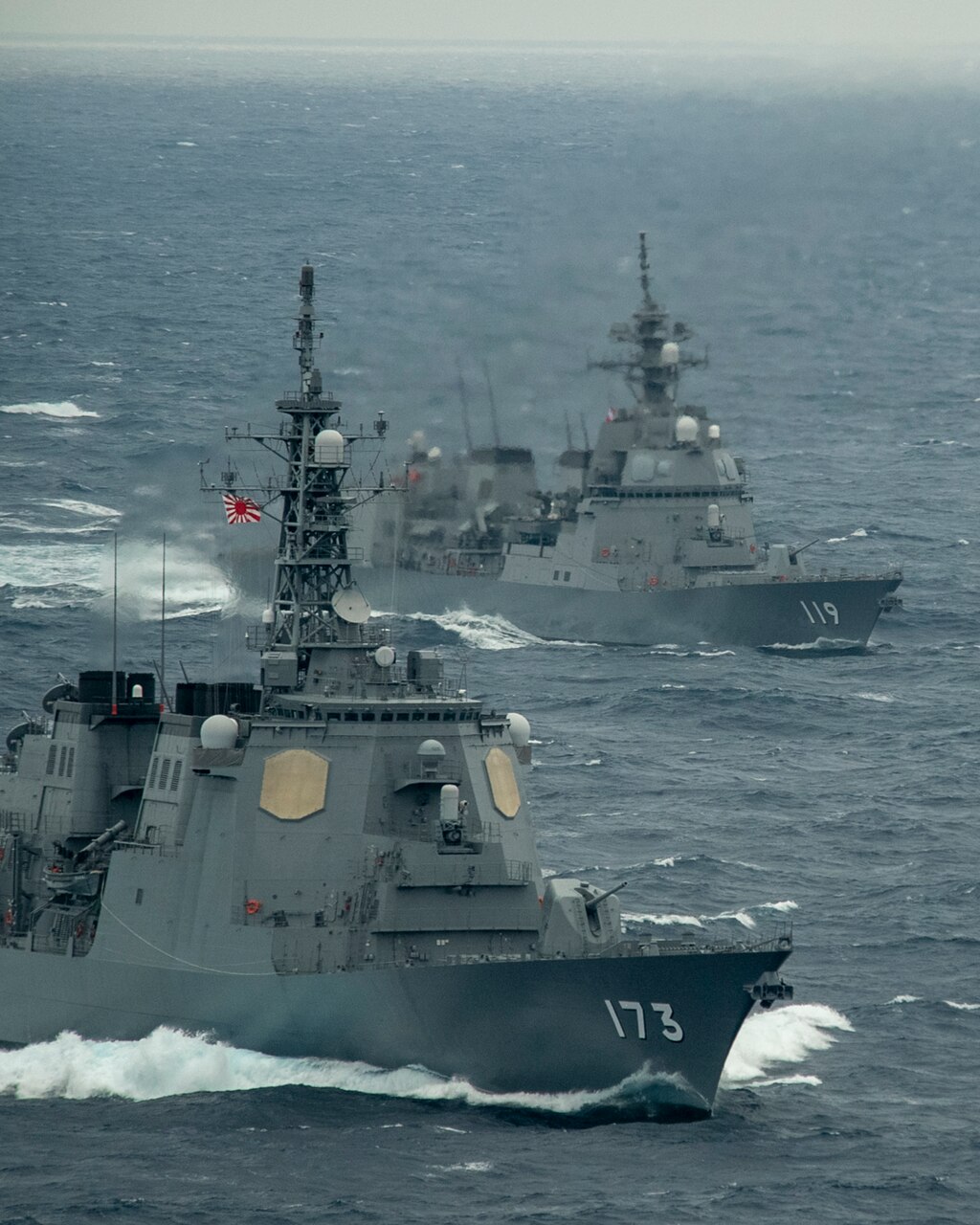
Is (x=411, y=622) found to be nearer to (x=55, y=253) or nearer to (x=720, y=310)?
(x=720, y=310)

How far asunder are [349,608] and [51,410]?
50.6m

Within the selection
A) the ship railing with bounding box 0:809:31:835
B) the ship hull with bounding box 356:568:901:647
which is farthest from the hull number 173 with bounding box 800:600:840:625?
the ship railing with bounding box 0:809:31:835

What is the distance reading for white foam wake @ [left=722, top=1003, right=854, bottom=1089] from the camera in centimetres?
3928

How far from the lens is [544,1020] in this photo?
37.3m

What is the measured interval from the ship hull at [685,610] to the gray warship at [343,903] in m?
35.1

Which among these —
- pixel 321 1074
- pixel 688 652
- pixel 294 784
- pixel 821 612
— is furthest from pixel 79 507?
pixel 321 1074

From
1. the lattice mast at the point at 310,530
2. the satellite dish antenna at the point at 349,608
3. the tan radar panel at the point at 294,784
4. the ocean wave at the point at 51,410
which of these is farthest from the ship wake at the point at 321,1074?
the ocean wave at the point at 51,410

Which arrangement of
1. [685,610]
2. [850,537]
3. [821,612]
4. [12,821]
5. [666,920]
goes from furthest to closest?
[850,537] < [685,610] < [821,612] < [666,920] < [12,821]

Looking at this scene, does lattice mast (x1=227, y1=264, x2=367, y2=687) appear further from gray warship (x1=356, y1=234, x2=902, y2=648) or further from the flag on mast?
gray warship (x1=356, y1=234, x2=902, y2=648)

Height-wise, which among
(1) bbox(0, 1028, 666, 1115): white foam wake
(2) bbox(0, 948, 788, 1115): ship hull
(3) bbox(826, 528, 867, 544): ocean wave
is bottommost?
(1) bbox(0, 1028, 666, 1115): white foam wake

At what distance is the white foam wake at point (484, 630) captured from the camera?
8044 centimetres

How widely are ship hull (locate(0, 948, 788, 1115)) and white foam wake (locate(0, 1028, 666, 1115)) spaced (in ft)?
0.52

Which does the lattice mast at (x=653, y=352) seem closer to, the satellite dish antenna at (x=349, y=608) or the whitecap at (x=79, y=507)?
the whitecap at (x=79, y=507)

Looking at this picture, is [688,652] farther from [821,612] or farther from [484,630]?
[484,630]
